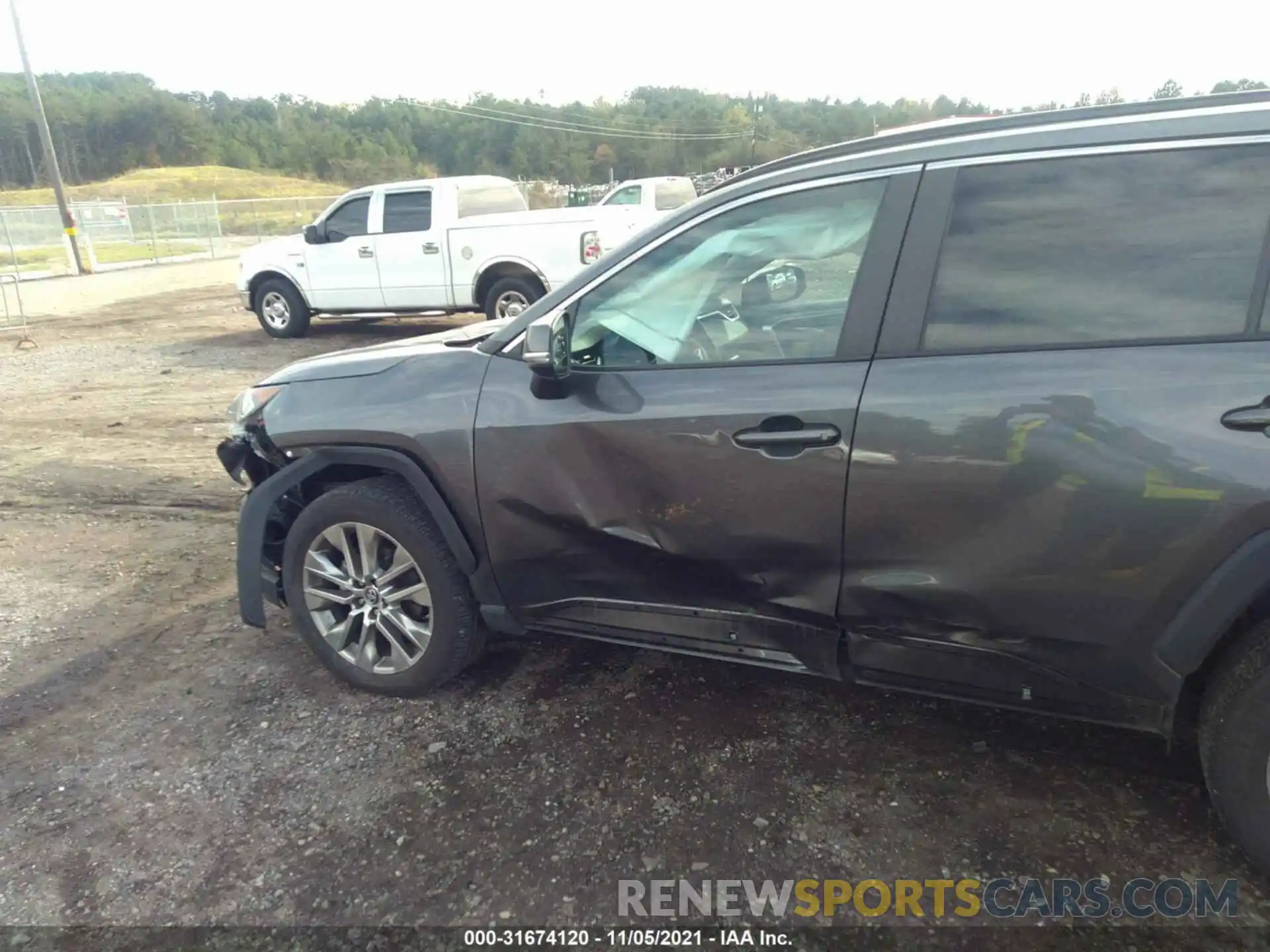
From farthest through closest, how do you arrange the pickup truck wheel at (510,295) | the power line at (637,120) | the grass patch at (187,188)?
the power line at (637,120), the grass patch at (187,188), the pickup truck wheel at (510,295)

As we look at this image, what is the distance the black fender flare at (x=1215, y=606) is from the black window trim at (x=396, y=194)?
1056 centimetres

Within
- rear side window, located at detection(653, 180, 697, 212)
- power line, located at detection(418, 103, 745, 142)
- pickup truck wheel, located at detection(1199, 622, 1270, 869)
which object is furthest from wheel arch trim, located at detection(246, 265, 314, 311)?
power line, located at detection(418, 103, 745, 142)

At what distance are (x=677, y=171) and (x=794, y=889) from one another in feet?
268

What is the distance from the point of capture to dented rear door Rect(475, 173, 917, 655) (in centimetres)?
240

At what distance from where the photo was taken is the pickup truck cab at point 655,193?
1470 centimetres

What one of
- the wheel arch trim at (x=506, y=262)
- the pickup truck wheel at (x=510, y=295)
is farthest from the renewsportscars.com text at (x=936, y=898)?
the pickup truck wheel at (x=510, y=295)

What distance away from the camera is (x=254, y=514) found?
3.26 meters

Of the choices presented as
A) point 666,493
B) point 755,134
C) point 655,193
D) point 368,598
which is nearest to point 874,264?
point 666,493

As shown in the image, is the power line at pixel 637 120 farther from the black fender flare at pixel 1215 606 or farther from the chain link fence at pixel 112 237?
the black fender flare at pixel 1215 606

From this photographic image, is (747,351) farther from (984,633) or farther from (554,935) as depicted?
(554,935)

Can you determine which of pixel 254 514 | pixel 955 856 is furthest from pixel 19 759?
pixel 955 856

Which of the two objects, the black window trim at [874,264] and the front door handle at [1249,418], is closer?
the front door handle at [1249,418]

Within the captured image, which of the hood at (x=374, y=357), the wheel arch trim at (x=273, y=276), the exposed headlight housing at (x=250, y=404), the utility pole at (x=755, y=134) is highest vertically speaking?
the utility pole at (x=755, y=134)

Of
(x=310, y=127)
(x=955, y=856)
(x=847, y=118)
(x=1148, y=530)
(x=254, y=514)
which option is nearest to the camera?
(x=1148, y=530)
